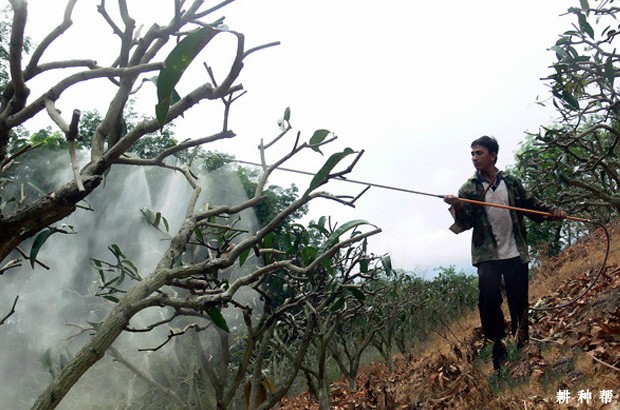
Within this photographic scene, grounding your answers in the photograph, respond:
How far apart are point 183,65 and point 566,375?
346 centimetres

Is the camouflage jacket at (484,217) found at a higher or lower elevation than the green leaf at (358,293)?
higher

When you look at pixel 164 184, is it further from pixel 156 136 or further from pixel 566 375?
pixel 566 375

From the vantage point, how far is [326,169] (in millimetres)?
2158

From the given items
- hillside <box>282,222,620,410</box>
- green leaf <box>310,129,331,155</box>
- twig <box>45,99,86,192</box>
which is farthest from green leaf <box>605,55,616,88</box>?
twig <box>45,99,86,192</box>

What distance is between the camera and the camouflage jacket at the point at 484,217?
486 cm

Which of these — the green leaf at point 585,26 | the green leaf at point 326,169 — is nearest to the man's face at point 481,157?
the green leaf at point 585,26

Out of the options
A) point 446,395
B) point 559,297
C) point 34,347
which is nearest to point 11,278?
point 34,347

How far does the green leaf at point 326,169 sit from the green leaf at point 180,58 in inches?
24.7

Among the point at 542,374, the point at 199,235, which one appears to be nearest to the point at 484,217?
the point at 542,374

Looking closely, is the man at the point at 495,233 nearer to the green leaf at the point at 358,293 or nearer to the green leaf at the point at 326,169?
the green leaf at the point at 358,293

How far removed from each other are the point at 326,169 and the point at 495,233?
9.99ft

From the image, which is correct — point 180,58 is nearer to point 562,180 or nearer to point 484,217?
point 562,180

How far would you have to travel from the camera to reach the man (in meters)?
4.86

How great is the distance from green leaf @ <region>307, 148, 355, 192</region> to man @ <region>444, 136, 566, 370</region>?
2740 mm
